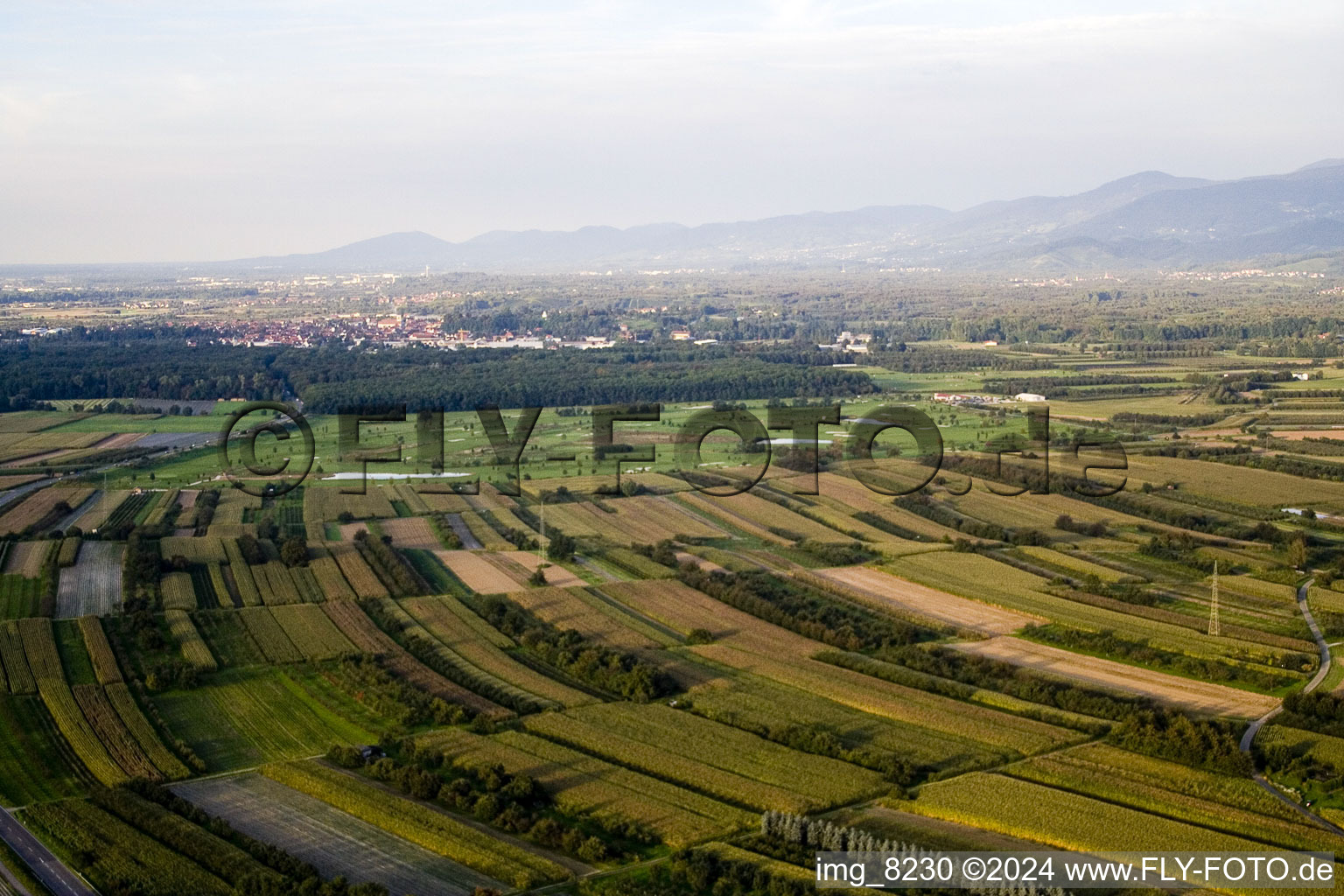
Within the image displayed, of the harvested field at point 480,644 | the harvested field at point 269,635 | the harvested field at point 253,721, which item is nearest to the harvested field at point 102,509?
the harvested field at point 269,635

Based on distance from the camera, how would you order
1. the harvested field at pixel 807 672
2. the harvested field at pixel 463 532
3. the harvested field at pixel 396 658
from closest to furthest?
1. the harvested field at pixel 807 672
2. the harvested field at pixel 396 658
3. the harvested field at pixel 463 532

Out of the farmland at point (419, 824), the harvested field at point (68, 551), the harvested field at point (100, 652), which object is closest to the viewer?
the farmland at point (419, 824)

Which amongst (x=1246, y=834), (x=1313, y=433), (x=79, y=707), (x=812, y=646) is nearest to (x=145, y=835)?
(x=79, y=707)

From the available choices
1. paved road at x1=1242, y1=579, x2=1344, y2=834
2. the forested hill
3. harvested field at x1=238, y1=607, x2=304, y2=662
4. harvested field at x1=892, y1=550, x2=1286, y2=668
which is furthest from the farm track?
the forested hill

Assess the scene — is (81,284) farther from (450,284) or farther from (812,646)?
(812,646)

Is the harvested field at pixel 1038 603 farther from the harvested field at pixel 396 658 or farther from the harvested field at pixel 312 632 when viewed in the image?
the harvested field at pixel 312 632

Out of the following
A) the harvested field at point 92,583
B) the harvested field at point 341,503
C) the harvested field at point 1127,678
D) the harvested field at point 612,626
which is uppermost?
the harvested field at point 341,503

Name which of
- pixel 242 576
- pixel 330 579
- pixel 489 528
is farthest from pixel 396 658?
pixel 489 528
